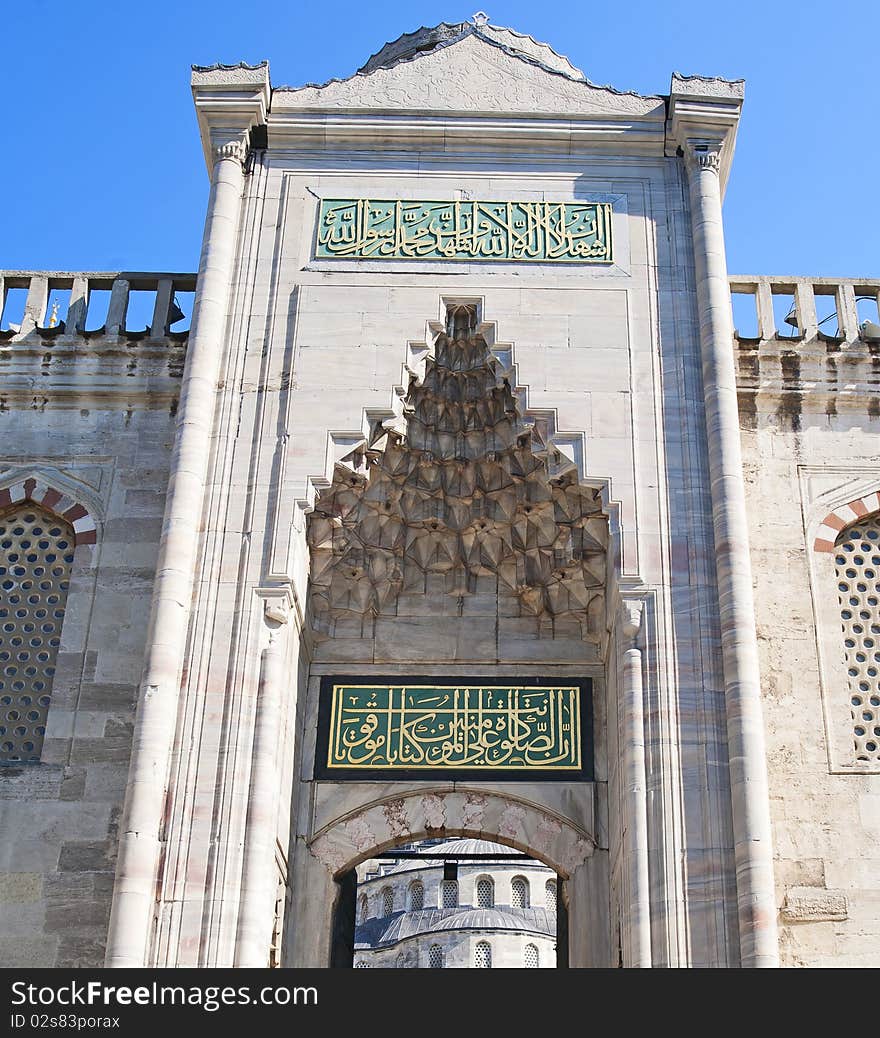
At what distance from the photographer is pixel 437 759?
834cm

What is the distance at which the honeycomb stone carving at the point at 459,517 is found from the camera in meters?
8.44

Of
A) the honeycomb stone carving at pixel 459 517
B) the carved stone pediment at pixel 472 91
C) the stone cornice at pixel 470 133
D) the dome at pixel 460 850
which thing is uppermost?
the dome at pixel 460 850

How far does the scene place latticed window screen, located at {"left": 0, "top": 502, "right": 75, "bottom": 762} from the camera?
27.6ft

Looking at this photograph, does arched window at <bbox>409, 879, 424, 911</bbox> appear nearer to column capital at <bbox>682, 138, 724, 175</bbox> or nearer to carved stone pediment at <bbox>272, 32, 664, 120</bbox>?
carved stone pediment at <bbox>272, 32, 664, 120</bbox>

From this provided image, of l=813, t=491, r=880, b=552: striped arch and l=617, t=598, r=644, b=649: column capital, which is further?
l=813, t=491, r=880, b=552: striped arch

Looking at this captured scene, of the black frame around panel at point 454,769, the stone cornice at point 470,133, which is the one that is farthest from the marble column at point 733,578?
the black frame around panel at point 454,769

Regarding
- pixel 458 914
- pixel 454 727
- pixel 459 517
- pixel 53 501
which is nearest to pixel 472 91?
pixel 459 517

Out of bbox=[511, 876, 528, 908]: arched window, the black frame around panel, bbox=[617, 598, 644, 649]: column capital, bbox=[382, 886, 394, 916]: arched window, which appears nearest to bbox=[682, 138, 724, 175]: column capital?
bbox=[617, 598, 644, 649]: column capital

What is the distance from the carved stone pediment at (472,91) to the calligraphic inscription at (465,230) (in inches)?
28.8

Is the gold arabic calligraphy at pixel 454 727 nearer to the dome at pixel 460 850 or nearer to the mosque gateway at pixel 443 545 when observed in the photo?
the mosque gateway at pixel 443 545

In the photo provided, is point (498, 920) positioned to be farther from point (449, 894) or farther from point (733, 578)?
point (733, 578)

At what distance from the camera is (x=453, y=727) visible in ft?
27.8

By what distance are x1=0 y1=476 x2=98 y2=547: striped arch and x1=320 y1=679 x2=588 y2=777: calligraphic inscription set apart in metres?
1.91

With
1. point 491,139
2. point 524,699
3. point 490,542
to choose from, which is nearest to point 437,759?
point 524,699
